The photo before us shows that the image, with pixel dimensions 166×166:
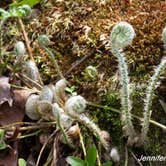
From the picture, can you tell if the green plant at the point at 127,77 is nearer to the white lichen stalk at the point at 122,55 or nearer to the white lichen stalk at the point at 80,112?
the white lichen stalk at the point at 122,55

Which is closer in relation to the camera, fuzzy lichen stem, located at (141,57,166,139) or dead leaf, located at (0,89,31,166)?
fuzzy lichen stem, located at (141,57,166,139)

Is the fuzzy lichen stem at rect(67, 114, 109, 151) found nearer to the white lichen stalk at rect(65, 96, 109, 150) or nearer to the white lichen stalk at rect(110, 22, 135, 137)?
the white lichen stalk at rect(65, 96, 109, 150)

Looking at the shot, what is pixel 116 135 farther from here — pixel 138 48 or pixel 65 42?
pixel 65 42

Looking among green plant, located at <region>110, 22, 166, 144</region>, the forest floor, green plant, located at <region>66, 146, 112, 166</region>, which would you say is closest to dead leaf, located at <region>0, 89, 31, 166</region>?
the forest floor

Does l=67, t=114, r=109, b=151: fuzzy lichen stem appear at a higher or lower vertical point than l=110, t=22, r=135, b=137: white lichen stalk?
lower

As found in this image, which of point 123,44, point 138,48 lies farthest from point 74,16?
point 123,44

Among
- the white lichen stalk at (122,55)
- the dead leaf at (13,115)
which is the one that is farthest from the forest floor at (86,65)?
the white lichen stalk at (122,55)

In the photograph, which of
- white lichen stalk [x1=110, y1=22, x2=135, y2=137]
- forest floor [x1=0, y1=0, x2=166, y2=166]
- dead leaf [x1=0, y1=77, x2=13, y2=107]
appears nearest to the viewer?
white lichen stalk [x1=110, y1=22, x2=135, y2=137]

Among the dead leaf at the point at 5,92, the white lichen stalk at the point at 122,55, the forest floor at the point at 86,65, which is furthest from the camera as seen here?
the dead leaf at the point at 5,92
